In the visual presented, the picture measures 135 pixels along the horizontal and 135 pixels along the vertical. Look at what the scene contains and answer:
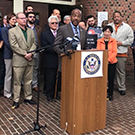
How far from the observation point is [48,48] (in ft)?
19.5

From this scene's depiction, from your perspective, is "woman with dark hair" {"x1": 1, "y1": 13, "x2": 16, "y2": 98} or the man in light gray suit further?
"woman with dark hair" {"x1": 1, "y1": 13, "x2": 16, "y2": 98}

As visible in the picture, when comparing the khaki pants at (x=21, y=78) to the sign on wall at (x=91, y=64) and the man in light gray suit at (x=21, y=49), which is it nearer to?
the man in light gray suit at (x=21, y=49)

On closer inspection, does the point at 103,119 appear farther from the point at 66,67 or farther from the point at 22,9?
the point at 22,9

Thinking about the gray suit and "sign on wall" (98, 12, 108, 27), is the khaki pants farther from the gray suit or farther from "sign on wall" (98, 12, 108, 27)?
"sign on wall" (98, 12, 108, 27)

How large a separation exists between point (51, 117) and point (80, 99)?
122 cm

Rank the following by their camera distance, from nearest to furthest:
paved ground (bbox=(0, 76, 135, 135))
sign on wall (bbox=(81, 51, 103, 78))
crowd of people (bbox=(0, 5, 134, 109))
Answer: sign on wall (bbox=(81, 51, 103, 78))
paved ground (bbox=(0, 76, 135, 135))
crowd of people (bbox=(0, 5, 134, 109))

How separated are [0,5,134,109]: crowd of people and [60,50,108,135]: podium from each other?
2.52ft

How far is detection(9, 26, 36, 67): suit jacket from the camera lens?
535 cm

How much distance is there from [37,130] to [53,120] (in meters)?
0.58

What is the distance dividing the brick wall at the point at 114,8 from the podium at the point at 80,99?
5.08m

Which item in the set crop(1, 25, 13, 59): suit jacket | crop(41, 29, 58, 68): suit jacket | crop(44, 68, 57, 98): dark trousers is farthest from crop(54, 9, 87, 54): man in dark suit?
crop(1, 25, 13, 59): suit jacket

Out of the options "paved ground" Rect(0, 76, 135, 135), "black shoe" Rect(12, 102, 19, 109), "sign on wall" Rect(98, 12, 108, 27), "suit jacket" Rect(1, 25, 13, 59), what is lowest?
"paved ground" Rect(0, 76, 135, 135)


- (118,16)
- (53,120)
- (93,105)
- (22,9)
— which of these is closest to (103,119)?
(93,105)

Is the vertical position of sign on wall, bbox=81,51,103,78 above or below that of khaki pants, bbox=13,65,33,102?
above
